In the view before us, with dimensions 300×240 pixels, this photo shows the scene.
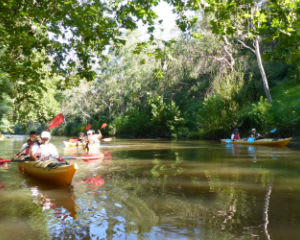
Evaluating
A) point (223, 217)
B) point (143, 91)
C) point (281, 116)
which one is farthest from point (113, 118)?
point (223, 217)

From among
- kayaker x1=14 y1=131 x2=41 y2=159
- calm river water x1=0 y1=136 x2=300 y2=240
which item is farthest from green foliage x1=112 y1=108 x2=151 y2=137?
calm river water x1=0 y1=136 x2=300 y2=240

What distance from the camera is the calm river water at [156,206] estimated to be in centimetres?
484

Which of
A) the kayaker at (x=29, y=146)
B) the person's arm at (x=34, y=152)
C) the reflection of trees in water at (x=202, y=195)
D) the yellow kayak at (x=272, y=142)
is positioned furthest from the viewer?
the yellow kayak at (x=272, y=142)

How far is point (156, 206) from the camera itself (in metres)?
6.29

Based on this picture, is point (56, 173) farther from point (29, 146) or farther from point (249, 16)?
point (249, 16)

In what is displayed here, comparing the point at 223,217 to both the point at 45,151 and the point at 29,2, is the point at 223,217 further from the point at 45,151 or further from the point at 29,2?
the point at 29,2

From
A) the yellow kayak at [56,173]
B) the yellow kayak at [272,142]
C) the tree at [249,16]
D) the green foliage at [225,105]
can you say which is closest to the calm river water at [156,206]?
the yellow kayak at [56,173]

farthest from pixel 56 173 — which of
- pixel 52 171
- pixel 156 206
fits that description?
pixel 156 206

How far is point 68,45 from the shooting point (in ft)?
33.5

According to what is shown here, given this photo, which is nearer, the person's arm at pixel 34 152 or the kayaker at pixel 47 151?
the kayaker at pixel 47 151

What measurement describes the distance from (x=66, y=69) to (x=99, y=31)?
6.23 ft

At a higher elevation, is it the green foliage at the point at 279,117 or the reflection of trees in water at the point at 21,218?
the green foliage at the point at 279,117

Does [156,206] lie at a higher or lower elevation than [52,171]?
lower

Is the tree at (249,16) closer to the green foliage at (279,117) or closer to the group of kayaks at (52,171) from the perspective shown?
the group of kayaks at (52,171)
